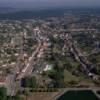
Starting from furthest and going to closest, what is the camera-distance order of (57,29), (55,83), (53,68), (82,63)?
(57,29) < (82,63) < (53,68) < (55,83)

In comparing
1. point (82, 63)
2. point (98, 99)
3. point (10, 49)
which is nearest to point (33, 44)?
point (10, 49)

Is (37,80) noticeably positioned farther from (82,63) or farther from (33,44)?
(33,44)

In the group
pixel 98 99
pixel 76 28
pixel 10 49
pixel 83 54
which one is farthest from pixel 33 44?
pixel 98 99

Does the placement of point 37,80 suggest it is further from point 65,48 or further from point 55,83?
point 65,48

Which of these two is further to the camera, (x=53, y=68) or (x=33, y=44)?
(x=33, y=44)

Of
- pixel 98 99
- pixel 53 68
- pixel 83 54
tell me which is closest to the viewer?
pixel 98 99

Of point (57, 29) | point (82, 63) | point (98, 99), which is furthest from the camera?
point (57, 29)

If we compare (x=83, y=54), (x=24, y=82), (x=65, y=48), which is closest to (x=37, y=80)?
(x=24, y=82)

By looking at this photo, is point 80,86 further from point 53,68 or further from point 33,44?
point 33,44

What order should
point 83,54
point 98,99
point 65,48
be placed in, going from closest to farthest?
1. point 98,99
2. point 83,54
3. point 65,48

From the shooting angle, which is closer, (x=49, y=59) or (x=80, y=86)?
(x=80, y=86)
